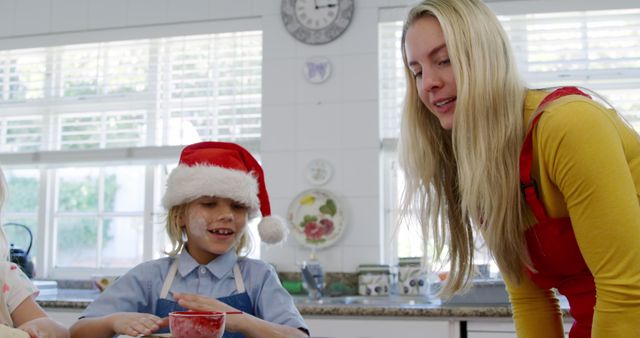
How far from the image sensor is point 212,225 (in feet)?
5.36

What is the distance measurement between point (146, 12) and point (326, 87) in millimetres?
1122

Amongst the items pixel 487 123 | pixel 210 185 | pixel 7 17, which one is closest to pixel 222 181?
pixel 210 185

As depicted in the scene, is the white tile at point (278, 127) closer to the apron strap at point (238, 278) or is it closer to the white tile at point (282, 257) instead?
the white tile at point (282, 257)

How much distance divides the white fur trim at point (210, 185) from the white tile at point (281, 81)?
1.66 metres

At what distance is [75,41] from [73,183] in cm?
80

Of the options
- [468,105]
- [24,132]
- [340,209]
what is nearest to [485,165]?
[468,105]

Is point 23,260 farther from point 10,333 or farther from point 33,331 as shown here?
point 10,333

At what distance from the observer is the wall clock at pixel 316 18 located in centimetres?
336

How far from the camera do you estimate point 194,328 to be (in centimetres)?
101

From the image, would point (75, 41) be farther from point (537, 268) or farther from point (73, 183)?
point (537, 268)

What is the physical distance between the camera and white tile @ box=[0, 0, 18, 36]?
3.83 metres

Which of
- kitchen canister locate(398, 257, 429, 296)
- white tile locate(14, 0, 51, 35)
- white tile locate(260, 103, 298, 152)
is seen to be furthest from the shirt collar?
white tile locate(14, 0, 51, 35)

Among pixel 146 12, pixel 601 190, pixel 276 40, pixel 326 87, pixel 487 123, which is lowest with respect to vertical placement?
pixel 601 190

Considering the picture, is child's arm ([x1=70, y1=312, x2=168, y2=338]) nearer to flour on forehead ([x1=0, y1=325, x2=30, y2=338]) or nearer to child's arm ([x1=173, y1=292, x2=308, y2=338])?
child's arm ([x1=173, y1=292, x2=308, y2=338])
